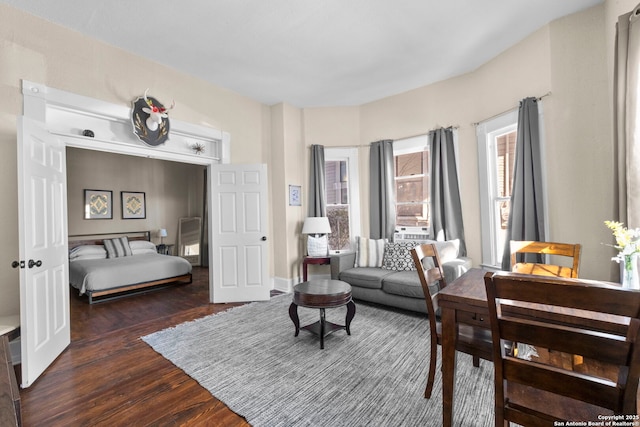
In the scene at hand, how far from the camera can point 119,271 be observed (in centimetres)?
436

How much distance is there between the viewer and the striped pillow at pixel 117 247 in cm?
526

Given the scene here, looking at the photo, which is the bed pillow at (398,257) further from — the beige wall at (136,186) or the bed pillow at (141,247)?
the beige wall at (136,186)

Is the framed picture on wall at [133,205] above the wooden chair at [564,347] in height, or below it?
above

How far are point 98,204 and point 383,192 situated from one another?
571cm

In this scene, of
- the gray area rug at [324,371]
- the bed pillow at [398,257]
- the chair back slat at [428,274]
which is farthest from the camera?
the bed pillow at [398,257]

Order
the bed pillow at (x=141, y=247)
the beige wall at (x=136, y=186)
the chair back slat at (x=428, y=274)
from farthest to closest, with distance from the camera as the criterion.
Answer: the bed pillow at (x=141, y=247)
the beige wall at (x=136, y=186)
the chair back slat at (x=428, y=274)

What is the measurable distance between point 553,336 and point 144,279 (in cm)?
525

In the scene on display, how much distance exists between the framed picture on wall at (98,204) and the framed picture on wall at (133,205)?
251 mm

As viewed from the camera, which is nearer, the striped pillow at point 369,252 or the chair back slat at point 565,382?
the chair back slat at point 565,382

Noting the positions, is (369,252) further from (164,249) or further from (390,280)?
(164,249)

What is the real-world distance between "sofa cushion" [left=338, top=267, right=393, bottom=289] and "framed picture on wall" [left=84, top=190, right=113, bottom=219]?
5198mm

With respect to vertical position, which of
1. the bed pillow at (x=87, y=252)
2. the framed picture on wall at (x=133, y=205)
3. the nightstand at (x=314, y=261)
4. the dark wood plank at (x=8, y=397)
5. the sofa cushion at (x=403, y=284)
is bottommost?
the sofa cushion at (x=403, y=284)

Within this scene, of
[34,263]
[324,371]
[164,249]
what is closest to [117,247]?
[164,249]

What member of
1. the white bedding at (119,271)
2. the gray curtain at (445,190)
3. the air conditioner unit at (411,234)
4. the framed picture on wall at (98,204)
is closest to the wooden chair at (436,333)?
the gray curtain at (445,190)
